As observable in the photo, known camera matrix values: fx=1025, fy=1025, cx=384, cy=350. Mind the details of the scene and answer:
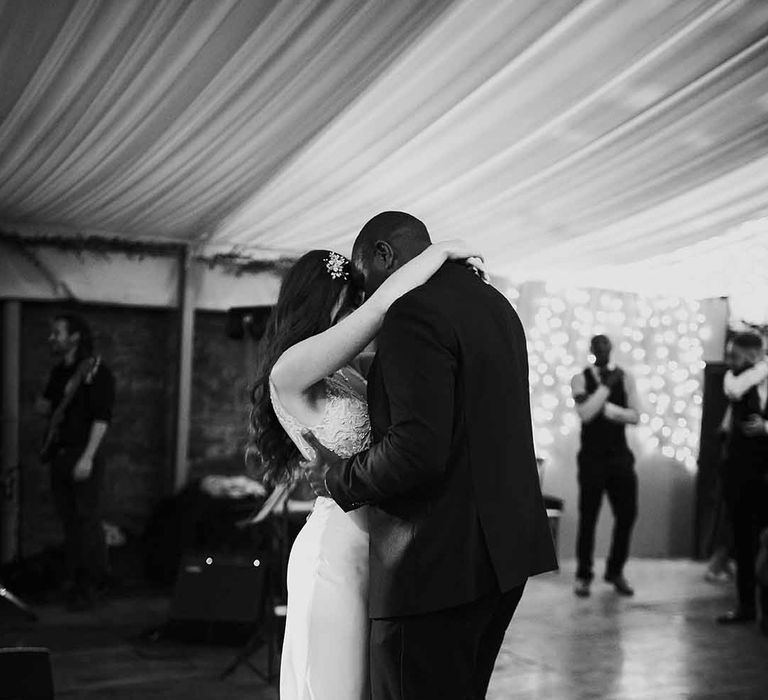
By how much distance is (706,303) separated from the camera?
24.0 feet

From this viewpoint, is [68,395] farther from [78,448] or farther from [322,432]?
[322,432]

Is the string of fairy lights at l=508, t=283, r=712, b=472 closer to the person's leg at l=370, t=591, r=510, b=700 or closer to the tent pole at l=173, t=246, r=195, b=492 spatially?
the tent pole at l=173, t=246, r=195, b=492

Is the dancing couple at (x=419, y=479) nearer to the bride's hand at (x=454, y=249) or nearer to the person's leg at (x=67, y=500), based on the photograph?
the bride's hand at (x=454, y=249)

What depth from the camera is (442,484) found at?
1.70 metres

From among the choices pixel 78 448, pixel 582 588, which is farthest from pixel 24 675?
pixel 582 588

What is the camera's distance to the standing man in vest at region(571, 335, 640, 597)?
573cm

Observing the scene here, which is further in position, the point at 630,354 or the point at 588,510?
the point at 630,354

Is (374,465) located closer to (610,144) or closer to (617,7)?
(617,7)

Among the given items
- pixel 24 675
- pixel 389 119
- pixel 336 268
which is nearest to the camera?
pixel 336 268

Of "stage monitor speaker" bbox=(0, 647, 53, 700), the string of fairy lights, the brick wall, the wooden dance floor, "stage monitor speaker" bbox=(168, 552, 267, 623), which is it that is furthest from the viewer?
the string of fairy lights

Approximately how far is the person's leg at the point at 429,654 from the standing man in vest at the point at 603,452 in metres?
4.10

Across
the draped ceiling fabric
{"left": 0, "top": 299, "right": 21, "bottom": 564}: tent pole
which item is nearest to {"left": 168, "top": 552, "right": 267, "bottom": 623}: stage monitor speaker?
{"left": 0, "top": 299, "right": 21, "bottom": 564}: tent pole

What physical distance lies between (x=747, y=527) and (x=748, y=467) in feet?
1.00

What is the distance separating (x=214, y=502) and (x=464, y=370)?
4.22 m
